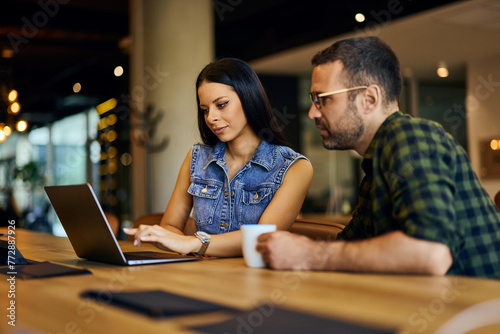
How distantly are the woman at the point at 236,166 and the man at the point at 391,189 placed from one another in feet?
1.27

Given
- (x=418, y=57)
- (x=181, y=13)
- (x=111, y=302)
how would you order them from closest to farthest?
1. (x=111, y=302)
2. (x=181, y=13)
3. (x=418, y=57)

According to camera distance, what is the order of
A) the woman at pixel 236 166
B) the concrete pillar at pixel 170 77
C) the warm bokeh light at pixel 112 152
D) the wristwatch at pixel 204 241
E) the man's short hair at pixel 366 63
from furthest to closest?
the warm bokeh light at pixel 112 152 → the concrete pillar at pixel 170 77 → the woman at pixel 236 166 → the wristwatch at pixel 204 241 → the man's short hair at pixel 366 63

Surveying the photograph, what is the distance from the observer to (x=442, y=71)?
8.98 metres

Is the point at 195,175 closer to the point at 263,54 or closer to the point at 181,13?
the point at 181,13

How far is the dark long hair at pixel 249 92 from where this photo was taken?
2.14 metres

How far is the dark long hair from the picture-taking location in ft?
7.03

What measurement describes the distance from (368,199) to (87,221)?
0.81 meters

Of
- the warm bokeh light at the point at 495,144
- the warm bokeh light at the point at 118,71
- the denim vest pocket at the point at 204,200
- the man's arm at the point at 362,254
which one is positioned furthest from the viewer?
the warm bokeh light at the point at 118,71

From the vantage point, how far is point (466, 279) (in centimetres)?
107

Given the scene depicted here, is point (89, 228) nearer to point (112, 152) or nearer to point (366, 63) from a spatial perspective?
point (366, 63)

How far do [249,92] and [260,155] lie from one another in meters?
0.26

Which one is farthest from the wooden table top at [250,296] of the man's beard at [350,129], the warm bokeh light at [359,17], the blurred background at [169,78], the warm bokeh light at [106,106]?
the warm bokeh light at [106,106]

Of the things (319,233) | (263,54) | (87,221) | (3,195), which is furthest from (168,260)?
(3,195)

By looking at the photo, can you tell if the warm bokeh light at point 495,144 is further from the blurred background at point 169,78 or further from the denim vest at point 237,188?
the denim vest at point 237,188
